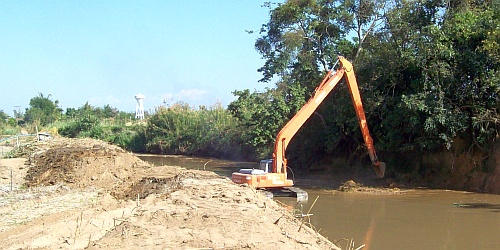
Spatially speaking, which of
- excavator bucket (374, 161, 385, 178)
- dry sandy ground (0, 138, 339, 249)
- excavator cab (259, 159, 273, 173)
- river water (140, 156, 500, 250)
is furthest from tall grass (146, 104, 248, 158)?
dry sandy ground (0, 138, 339, 249)

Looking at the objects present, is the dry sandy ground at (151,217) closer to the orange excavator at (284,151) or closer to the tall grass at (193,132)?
the orange excavator at (284,151)

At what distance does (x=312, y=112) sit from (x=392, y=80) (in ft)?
13.3

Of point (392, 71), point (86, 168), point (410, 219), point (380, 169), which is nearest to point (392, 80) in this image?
point (392, 71)

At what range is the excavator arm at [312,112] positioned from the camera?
16141 mm

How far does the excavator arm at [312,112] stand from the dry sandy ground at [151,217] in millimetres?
3856

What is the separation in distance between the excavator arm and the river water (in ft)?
4.01

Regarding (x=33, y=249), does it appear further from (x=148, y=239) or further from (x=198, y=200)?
(x=198, y=200)

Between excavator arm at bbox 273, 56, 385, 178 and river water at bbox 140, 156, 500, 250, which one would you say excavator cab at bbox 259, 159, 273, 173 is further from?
river water at bbox 140, 156, 500, 250

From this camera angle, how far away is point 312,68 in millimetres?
23594

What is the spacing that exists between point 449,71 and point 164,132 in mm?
25359

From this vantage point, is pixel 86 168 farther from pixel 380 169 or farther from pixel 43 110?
pixel 43 110

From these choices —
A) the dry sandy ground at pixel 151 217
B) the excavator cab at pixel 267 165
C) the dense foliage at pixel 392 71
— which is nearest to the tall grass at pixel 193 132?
the dense foliage at pixel 392 71

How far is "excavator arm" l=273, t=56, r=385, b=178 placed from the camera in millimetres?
16141

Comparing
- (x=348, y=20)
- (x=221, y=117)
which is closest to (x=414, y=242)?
(x=348, y=20)
